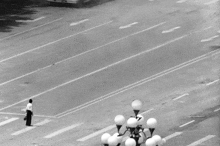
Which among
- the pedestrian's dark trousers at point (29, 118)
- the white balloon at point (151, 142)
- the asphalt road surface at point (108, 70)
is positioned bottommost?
the asphalt road surface at point (108, 70)

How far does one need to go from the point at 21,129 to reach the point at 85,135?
4.33 m

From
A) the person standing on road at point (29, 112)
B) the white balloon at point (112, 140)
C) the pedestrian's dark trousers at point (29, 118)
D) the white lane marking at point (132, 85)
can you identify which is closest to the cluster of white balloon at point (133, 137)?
the white balloon at point (112, 140)

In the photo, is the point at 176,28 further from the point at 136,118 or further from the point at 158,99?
the point at 136,118

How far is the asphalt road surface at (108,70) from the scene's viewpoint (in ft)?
231

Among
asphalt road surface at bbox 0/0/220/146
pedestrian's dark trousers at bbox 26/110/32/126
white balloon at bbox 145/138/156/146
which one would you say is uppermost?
white balloon at bbox 145/138/156/146

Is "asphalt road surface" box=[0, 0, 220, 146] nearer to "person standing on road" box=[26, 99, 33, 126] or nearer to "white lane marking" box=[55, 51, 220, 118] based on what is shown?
"white lane marking" box=[55, 51, 220, 118]

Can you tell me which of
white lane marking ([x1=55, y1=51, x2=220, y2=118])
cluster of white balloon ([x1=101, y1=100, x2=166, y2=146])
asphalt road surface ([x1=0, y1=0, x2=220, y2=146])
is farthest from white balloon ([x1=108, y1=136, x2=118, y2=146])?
white lane marking ([x1=55, y1=51, x2=220, y2=118])

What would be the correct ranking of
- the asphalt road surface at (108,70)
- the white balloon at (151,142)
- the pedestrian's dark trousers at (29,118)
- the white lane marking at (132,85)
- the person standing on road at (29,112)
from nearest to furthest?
the white balloon at (151,142)
the person standing on road at (29,112)
the pedestrian's dark trousers at (29,118)
the asphalt road surface at (108,70)
the white lane marking at (132,85)

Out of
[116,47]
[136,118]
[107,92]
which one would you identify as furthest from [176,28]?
[136,118]

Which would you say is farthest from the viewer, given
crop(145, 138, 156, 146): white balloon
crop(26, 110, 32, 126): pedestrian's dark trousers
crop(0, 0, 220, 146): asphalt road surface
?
crop(0, 0, 220, 146): asphalt road surface

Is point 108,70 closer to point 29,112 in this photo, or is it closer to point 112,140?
point 29,112

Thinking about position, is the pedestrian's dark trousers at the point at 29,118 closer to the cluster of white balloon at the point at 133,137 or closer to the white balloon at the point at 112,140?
the cluster of white balloon at the point at 133,137

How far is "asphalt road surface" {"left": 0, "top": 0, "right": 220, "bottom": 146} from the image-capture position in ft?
231

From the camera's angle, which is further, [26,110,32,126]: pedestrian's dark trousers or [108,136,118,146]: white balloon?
[26,110,32,126]: pedestrian's dark trousers
